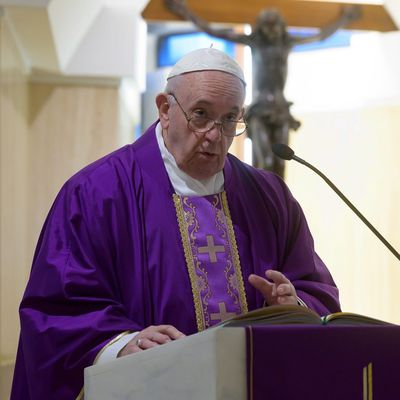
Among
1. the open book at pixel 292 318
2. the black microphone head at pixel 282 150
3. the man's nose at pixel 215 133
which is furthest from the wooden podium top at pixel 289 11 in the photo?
the open book at pixel 292 318

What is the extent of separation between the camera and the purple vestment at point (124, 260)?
2949 millimetres

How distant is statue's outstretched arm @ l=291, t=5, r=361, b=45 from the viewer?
7.59 metres

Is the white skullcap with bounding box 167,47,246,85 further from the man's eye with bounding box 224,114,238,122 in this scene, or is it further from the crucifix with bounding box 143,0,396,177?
the crucifix with bounding box 143,0,396,177

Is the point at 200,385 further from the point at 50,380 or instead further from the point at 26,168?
the point at 26,168

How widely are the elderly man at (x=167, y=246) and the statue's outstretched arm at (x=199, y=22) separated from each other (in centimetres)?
407

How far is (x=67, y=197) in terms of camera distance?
10.5ft

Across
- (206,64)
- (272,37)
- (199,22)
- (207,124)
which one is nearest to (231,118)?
(207,124)

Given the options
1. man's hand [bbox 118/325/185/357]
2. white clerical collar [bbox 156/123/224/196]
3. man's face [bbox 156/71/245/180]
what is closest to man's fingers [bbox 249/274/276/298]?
man's hand [bbox 118/325/185/357]

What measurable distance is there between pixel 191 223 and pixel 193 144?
30cm

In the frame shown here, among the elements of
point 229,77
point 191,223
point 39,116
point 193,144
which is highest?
point 39,116

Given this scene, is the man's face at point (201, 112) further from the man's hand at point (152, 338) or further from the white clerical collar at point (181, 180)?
the man's hand at point (152, 338)

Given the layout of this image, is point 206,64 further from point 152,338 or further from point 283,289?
point 152,338

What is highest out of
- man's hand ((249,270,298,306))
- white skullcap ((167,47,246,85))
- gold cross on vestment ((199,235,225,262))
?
white skullcap ((167,47,246,85))

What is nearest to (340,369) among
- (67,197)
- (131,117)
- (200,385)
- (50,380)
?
(200,385)
